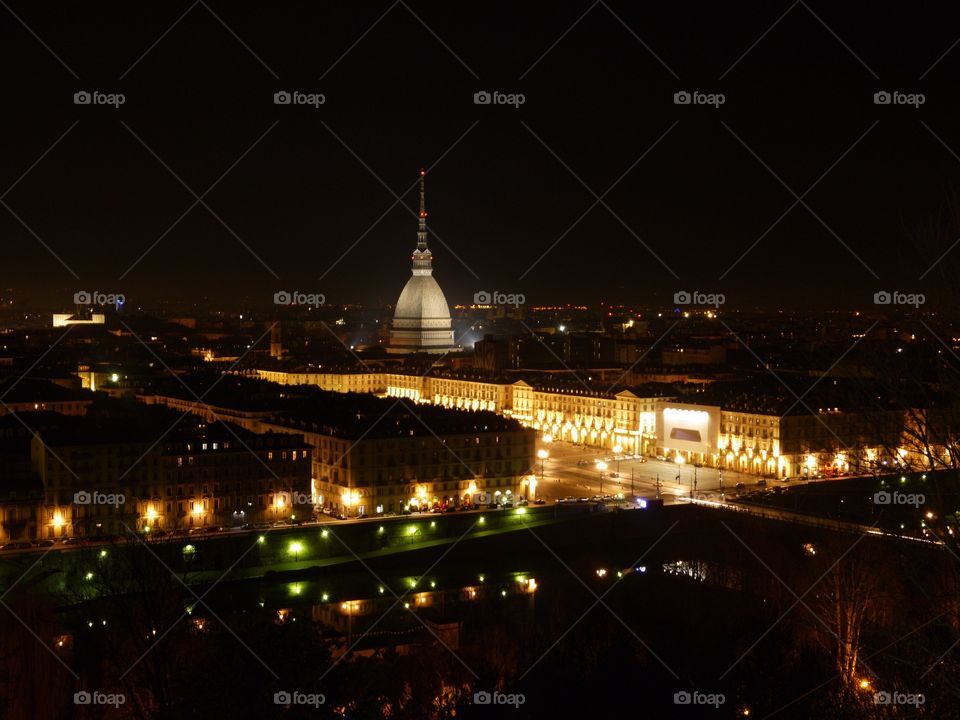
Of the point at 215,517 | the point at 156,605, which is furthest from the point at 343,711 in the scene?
the point at 215,517

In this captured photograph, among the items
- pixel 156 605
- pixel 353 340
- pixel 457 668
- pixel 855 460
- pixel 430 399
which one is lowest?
pixel 457 668

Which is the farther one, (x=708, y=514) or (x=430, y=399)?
(x=430, y=399)

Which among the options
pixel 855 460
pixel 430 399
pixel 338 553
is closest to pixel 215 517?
pixel 338 553

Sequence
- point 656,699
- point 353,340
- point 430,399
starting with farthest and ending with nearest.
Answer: point 353,340 → point 430,399 → point 656,699

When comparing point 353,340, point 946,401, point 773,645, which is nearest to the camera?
point 946,401

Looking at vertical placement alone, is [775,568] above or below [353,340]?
below

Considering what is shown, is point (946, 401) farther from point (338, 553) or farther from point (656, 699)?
point (338, 553)
